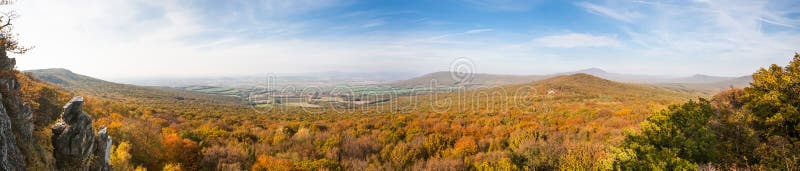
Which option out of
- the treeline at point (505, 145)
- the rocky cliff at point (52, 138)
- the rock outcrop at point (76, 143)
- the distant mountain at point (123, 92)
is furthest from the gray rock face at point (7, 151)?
the distant mountain at point (123, 92)

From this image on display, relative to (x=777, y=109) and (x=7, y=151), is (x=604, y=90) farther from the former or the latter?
(x=7, y=151)

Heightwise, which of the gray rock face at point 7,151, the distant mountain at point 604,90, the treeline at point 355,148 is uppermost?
the gray rock face at point 7,151

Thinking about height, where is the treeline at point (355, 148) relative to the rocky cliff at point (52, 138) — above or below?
below

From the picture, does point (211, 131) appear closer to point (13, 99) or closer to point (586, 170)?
point (13, 99)

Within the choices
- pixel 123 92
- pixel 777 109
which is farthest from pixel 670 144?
pixel 123 92

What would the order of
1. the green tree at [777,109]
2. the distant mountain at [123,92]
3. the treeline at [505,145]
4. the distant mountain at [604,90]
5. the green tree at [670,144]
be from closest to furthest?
1. the green tree at [670,144]
2. the treeline at [505,145]
3. the green tree at [777,109]
4. the distant mountain at [123,92]
5. the distant mountain at [604,90]

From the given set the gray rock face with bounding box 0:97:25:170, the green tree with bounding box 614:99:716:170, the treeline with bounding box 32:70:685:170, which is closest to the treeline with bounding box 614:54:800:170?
the green tree with bounding box 614:99:716:170

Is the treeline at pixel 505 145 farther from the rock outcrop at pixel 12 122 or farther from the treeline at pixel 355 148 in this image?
the rock outcrop at pixel 12 122

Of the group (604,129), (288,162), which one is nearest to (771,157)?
(604,129)
